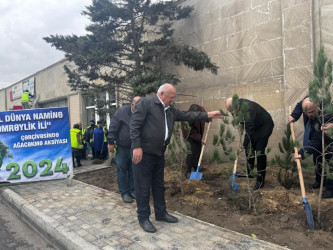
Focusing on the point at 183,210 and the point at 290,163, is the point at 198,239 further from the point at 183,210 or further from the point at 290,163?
the point at 290,163

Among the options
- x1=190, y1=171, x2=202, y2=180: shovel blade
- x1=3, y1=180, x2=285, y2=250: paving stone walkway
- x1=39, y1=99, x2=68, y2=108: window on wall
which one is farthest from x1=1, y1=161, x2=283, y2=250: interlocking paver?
x1=39, y1=99, x2=68, y2=108: window on wall

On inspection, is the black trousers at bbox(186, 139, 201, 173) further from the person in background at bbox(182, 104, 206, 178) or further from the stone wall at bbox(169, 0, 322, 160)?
the stone wall at bbox(169, 0, 322, 160)

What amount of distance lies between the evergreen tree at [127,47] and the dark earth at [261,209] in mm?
2417

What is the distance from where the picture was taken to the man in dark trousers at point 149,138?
342cm

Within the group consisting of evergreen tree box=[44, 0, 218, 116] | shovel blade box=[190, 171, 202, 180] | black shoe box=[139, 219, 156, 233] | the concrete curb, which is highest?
evergreen tree box=[44, 0, 218, 116]

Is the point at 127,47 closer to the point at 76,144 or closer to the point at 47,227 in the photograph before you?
the point at 76,144

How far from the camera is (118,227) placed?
3.64 m

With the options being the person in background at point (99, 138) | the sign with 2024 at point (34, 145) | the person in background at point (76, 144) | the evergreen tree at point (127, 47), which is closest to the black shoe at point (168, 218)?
the evergreen tree at point (127, 47)

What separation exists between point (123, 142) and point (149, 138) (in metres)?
1.45

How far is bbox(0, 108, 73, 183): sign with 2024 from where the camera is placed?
21.0 feet

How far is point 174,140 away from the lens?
493 cm

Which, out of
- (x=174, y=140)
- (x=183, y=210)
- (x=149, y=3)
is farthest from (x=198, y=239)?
(x=149, y=3)

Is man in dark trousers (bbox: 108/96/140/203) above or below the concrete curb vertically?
above

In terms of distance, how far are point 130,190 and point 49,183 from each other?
247 cm
